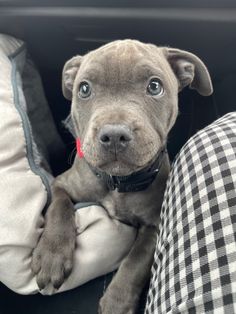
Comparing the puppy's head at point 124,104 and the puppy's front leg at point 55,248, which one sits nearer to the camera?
the puppy's head at point 124,104

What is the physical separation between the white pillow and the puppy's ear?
68 cm

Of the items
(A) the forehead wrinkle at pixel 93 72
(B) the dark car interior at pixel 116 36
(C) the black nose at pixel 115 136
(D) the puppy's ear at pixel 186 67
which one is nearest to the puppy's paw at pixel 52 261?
(B) the dark car interior at pixel 116 36

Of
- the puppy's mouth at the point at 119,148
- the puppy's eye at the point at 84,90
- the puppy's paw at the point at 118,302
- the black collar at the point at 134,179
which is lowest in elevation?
the puppy's paw at the point at 118,302

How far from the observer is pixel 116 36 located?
2283 millimetres

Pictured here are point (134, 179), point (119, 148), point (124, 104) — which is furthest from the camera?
point (134, 179)

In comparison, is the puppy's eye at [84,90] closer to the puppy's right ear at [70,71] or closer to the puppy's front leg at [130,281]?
the puppy's right ear at [70,71]

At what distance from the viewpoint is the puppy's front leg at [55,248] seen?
1.70 meters

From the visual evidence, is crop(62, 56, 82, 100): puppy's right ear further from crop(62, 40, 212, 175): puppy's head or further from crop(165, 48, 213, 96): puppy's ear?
crop(165, 48, 213, 96): puppy's ear

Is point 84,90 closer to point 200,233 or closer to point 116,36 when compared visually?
point 116,36

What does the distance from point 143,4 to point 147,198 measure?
88cm

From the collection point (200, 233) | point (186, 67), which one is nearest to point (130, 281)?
point (200, 233)

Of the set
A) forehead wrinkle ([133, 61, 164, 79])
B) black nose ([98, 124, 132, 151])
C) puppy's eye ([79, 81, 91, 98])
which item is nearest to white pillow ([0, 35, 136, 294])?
puppy's eye ([79, 81, 91, 98])

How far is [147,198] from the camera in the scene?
1.96m

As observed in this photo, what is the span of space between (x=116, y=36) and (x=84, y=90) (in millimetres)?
619
